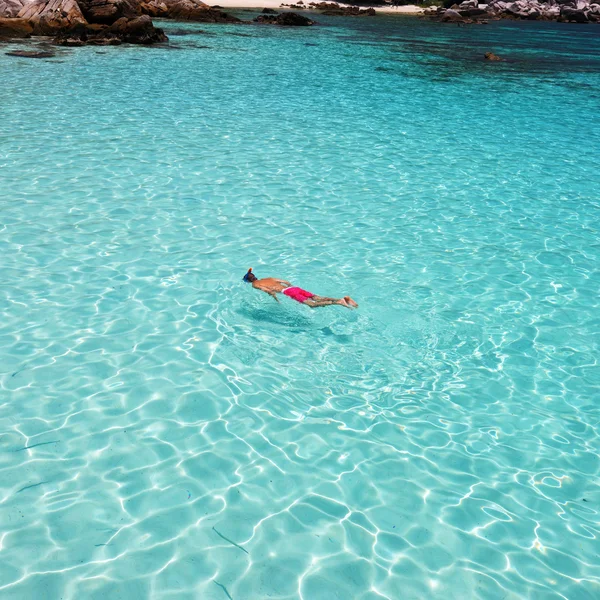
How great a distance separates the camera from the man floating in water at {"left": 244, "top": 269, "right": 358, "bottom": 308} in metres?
6.83

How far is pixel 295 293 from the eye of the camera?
701cm

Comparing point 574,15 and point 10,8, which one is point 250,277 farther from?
point 574,15

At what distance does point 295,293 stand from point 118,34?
89.0 feet

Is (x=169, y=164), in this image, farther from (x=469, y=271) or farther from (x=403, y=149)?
(x=469, y=271)

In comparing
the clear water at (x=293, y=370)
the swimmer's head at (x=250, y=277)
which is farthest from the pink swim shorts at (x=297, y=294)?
the swimmer's head at (x=250, y=277)

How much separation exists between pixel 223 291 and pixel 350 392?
2.44m

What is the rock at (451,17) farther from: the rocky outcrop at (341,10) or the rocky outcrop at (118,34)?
the rocky outcrop at (118,34)

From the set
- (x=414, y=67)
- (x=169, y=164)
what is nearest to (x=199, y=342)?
(x=169, y=164)

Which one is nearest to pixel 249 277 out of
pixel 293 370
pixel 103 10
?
pixel 293 370

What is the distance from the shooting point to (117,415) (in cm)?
557

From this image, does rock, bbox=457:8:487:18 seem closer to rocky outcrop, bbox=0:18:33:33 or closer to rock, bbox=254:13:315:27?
rock, bbox=254:13:315:27

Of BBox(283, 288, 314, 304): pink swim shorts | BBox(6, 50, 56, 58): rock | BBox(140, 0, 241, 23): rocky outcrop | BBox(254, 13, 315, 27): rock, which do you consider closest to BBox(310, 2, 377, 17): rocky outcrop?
BBox(254, 13, 315, 27): rock

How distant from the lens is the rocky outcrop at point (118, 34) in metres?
28.4

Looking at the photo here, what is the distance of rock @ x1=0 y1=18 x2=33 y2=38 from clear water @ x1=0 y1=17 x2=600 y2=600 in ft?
58.5
